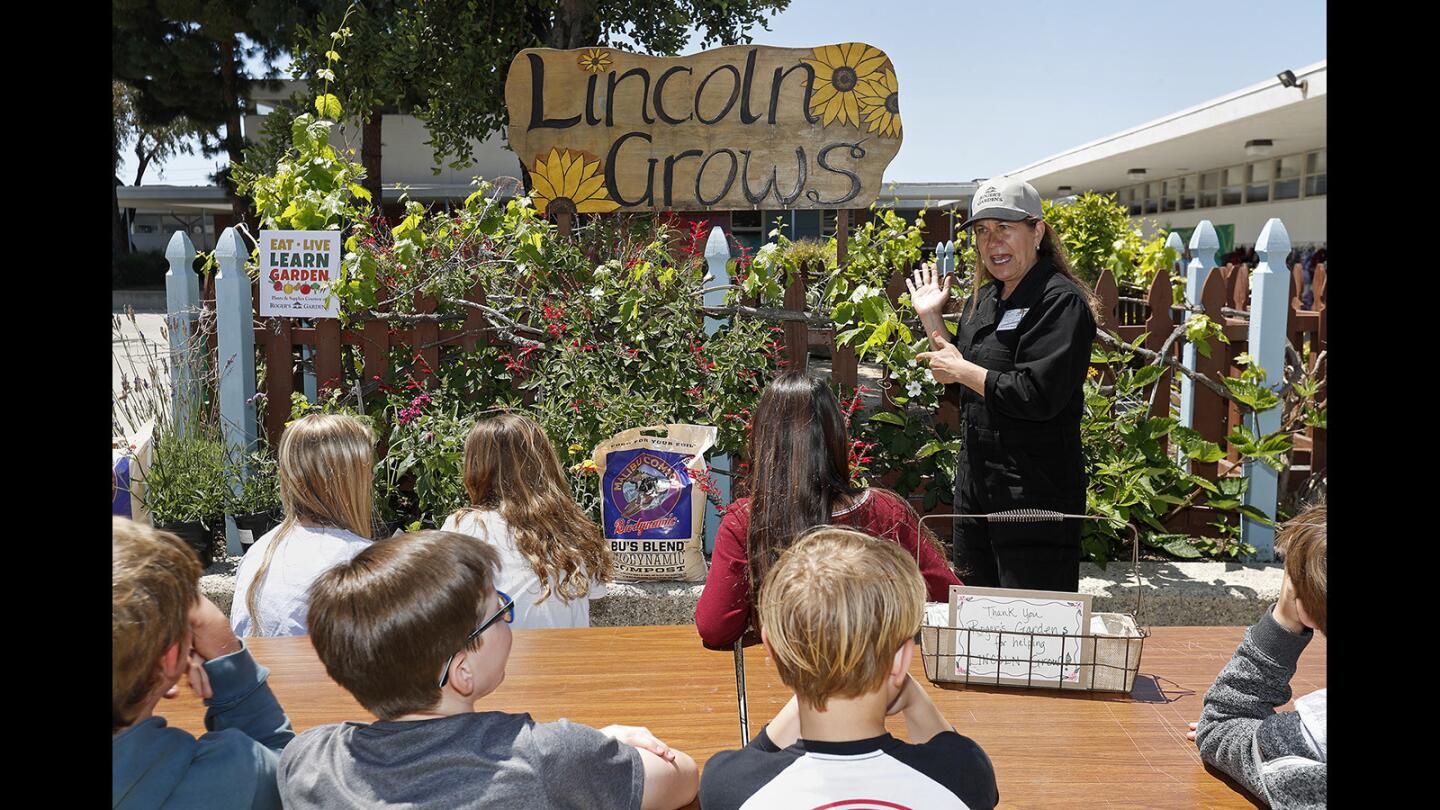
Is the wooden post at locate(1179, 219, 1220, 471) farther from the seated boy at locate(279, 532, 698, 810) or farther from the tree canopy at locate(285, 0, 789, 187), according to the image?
the tree canopy at locate(285, 0, 789, 187)

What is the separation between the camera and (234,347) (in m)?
4.71

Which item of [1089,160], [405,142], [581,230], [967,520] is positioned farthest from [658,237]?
[405,142]

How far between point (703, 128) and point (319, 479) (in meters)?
2.85

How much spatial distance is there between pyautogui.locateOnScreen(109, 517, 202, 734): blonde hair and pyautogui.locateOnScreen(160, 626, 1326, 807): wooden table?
0.56 m

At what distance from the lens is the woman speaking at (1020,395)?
278 cm

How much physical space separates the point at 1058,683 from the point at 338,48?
9465 mm

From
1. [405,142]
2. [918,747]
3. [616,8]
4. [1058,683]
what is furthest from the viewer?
[405,142]

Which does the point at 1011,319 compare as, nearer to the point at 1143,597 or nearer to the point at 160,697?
the point at 1143,597

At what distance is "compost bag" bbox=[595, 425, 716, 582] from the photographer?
378cm

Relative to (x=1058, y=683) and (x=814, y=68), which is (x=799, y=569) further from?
(x=814, y=68)

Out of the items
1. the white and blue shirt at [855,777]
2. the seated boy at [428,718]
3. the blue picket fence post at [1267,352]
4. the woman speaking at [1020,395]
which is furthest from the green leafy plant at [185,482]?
the blue picket fence post at [1267,352]

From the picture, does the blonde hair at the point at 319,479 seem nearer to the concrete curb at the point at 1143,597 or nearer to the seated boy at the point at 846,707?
the seated boy at the point at 846,707

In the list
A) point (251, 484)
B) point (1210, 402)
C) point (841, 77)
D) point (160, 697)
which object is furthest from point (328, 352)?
point (1210, 402)

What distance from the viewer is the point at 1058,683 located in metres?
1.92
